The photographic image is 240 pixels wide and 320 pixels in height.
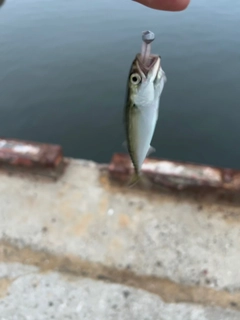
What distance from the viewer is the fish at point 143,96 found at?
1717 mm

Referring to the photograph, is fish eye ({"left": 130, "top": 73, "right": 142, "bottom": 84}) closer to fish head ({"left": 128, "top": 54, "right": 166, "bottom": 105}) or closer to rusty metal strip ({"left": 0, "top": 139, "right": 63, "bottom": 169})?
fish head ({"left": 128, "top": 54, "right": 166, "bottom": 105})

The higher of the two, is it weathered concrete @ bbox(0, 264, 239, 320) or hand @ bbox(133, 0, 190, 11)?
hand @ bbox(133, 0, 190, 11)

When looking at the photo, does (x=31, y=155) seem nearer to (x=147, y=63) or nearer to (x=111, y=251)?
(x=111, y=251)

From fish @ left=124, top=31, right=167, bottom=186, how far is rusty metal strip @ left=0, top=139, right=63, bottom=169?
1564mm

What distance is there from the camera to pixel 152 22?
41.9 ft

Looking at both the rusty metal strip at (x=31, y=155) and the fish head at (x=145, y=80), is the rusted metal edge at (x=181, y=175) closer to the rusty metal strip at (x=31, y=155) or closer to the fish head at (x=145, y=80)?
the rusty metal strip at (x=31, y=155)

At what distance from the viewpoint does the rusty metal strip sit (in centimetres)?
340

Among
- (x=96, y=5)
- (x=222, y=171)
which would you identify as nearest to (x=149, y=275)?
(x=222, y=171)

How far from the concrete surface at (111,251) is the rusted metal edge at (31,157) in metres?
0.13

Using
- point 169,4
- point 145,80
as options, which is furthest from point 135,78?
point 169,4

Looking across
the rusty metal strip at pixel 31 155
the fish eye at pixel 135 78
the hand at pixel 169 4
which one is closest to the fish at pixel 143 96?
the fish eye at pixel 135 78

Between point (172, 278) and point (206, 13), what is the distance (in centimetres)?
1331

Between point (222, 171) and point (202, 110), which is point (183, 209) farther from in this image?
point (202, 110)

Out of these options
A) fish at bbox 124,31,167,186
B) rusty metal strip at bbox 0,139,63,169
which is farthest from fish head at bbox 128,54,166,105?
rusty metal strip at bbox 0,139,63,169
